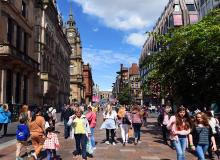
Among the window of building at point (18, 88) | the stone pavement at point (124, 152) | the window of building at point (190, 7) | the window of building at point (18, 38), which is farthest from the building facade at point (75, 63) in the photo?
the stone pavement at point (124, 152)

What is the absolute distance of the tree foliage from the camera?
16.7m

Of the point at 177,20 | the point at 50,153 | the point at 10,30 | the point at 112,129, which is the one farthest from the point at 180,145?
the point at 177,20

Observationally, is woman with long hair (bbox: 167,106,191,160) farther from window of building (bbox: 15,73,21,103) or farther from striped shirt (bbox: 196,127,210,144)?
window of building (bbox: 15,73,21,103)

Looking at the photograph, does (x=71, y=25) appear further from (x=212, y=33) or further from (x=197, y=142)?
(x=197, y=142)

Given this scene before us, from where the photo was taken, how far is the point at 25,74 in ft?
128

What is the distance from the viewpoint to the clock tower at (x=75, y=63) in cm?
10550

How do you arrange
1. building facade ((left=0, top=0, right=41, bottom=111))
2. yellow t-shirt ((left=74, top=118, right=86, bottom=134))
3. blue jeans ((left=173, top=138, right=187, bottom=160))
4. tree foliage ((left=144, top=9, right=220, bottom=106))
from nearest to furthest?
1. blue jeans ((left=173, top=138, right=187, bottom=160))
2. yellow t-shirt ((left=74, top=118, right=86, bottom=134))
3. tree foliage ((left=144, top=9, right=220, bottom=106))
4. building facade ((left=0, top=0, right=41, bottom=111))

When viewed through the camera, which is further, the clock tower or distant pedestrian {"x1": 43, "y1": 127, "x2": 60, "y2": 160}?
the clock tower

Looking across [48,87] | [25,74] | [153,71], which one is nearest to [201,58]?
[153,71]

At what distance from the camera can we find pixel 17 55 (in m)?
32.9

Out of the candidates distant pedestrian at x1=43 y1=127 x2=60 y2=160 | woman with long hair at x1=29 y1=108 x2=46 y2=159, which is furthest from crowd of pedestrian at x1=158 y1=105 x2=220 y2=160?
woman with long hair at x1=29 y1=108 x2=46 y2=159

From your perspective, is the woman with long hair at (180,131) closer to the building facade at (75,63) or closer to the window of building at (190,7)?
the window of building at (190,7)

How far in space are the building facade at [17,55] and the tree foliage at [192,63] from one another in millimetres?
14509

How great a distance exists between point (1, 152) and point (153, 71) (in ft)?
36.8
